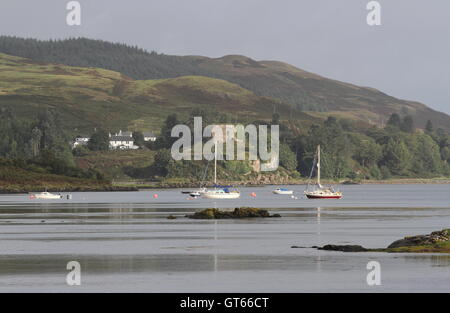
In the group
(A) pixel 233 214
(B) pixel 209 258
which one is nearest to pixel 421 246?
(B) pixel 209 258

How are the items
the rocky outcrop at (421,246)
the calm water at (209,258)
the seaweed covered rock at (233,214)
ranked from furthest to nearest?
the seaweed covered rock at (233,214) < the rocky outcrop at (421,246) < the calm water at (209,258)

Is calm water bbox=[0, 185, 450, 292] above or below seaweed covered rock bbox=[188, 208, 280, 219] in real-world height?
above

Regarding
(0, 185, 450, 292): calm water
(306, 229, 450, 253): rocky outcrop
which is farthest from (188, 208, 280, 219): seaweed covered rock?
(306, 229, 450, 253): rocky outcrop

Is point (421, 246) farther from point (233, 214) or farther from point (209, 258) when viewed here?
point (233, 214)

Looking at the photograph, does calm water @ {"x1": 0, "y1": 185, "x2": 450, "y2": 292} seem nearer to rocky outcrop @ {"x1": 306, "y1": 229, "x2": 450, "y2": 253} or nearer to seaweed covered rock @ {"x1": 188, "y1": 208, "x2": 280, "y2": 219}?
rocky outcrop @ {"x1": 306, "y1": 229, "x2": 450, "y2": 253}

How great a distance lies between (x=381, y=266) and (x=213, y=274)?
8.97m

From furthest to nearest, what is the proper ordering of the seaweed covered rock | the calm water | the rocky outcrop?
1. the seaweed covered rock
2. the rocky outcrop
3. the calm water

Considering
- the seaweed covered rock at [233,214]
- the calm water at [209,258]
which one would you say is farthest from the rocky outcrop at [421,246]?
the seaweed covered rock at [233,214]

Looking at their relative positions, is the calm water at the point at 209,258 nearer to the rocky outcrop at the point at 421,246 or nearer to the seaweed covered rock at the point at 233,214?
the rocky outcrop at the point at 421,246

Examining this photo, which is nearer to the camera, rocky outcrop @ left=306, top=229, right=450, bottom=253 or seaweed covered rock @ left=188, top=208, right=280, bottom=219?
rocky outcrop @ left=306, top=229, right=450, bottom=253

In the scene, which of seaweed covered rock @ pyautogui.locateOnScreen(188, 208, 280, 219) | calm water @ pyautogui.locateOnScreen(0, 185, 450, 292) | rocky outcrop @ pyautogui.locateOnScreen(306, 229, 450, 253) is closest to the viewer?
calm water @ pyautogui.locateOnScreen(0, 185, 450, 292)

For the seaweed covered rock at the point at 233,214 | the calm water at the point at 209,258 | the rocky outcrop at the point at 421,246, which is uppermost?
the rocky outcrop at the point at 421,246
